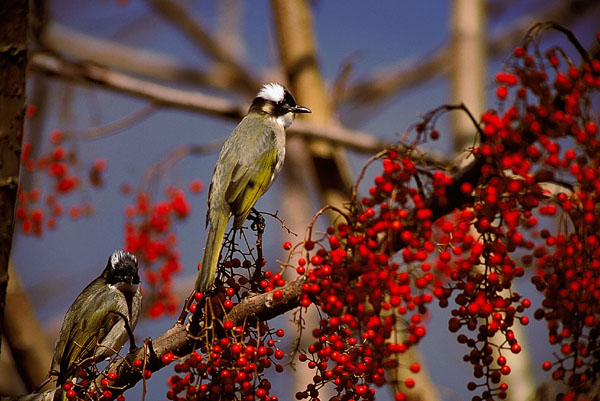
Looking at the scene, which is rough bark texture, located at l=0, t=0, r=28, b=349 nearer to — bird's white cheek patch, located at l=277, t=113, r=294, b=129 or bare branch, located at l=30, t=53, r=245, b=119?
bird's white cheek patch, located at l=277, t=113, r=294, b=129

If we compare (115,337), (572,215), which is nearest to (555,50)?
(572,215)

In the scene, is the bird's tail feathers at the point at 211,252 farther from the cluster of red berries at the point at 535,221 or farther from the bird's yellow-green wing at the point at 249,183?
the cluster of red berries at the point at 535,221

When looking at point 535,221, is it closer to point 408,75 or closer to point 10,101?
point 10,101

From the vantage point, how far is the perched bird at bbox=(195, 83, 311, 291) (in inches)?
123

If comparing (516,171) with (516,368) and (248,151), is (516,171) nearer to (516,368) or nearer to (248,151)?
(248,151)

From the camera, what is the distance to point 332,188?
223 inches

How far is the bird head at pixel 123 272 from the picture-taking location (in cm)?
471

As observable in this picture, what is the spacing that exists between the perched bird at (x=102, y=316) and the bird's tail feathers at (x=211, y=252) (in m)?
0.77

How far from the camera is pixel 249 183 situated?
3498 mm

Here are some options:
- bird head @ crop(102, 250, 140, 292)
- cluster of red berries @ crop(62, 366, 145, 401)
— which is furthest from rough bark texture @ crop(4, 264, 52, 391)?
cluster of red berries @ crop(62, 366, 145, 401)

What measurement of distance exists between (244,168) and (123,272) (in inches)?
65.2

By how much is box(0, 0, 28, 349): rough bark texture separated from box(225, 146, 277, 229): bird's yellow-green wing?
1.01 m

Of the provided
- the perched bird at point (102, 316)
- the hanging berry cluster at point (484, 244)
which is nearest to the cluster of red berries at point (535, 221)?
the hanging berry cluster at point (484, 244)

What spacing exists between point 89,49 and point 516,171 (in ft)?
29.2
